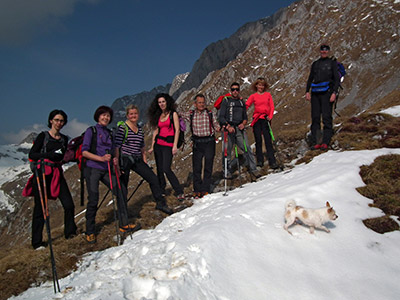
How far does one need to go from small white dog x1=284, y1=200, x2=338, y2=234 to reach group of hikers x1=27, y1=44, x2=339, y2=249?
417 centimetres

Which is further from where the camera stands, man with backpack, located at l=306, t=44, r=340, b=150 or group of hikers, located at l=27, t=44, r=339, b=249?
man with backpack, located at l=306, t=44, r=340, b=150

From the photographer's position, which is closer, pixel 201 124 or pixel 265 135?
pixel 201 124

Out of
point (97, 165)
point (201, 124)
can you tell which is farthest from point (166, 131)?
point (97, 165)

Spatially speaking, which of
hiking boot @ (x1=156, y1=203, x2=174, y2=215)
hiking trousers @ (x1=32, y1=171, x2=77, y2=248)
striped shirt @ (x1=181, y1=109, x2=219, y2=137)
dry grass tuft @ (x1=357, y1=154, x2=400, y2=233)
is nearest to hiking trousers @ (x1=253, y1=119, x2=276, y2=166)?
striped shirt @ (x1=181, y1=109, x2=219, y2=137)

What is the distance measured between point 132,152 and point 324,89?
26.2 feet

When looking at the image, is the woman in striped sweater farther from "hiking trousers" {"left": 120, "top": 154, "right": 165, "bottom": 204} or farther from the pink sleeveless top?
A: the pink sleeveless top

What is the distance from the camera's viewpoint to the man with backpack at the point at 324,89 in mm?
9391

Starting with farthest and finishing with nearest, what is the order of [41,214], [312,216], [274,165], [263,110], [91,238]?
[274,165], [263,110], [41,214], [91,238], [312,216]

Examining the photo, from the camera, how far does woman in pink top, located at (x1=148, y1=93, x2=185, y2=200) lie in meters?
8.63

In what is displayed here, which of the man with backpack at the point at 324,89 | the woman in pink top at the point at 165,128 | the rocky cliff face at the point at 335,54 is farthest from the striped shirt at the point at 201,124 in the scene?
the rocky cliff face at the point at 335,54

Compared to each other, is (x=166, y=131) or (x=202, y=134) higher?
(x=166, y=131)

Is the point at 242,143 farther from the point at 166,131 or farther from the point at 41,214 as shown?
the point at 41,214

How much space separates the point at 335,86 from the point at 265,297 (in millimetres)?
8845

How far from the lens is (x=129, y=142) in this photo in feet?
26.1
